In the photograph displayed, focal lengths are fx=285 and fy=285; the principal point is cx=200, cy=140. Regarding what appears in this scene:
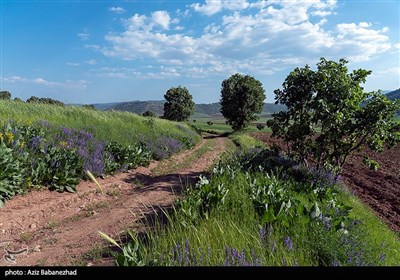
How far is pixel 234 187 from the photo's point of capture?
7.20m

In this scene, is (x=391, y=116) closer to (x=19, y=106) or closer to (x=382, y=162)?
(x=382, y=162)

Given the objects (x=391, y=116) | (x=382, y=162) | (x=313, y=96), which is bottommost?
(x=382, y=162)

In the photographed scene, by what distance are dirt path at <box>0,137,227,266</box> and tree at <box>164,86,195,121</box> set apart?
209 ft

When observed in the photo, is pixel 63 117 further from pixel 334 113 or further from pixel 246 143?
pixel 246 143

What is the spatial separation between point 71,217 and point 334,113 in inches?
328

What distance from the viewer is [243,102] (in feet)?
153

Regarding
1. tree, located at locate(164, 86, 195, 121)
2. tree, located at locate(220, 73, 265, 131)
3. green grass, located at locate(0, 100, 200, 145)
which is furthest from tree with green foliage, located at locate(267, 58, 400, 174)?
tree, located at locate(164, 86, 195, 121)

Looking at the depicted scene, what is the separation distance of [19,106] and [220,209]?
45.2ft

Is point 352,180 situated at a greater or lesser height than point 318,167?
lesser

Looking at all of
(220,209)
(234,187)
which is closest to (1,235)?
(220,209)

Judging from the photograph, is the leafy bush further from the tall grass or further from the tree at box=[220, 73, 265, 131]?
the tree at box=[220, 73, 265, 131]

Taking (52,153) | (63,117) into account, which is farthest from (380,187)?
(63,117)

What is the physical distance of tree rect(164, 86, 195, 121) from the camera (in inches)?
2904

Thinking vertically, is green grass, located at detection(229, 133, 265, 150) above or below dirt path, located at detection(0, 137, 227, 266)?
below
